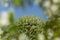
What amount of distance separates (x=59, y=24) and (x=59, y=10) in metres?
0.07

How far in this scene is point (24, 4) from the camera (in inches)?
39.6

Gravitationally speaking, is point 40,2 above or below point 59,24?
above

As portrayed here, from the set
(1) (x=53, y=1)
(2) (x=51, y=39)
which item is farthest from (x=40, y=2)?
(2) (x=51, y=39)

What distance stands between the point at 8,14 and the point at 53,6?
21 cm

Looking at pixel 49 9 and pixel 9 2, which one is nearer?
pixel 49 9

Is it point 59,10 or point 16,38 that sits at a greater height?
point 59,10

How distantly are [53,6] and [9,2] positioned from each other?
0.23 meters

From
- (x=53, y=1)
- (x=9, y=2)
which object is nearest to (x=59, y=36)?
(x=53, y=1)

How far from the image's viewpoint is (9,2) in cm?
106

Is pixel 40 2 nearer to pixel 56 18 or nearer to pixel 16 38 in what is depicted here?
pixel 56 18

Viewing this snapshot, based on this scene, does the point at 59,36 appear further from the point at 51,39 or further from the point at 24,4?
the point at 24,4

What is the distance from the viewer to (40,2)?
102cm

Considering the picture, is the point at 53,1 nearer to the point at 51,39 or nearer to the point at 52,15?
the point at 52,15

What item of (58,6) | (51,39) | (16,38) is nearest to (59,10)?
(58,6)
